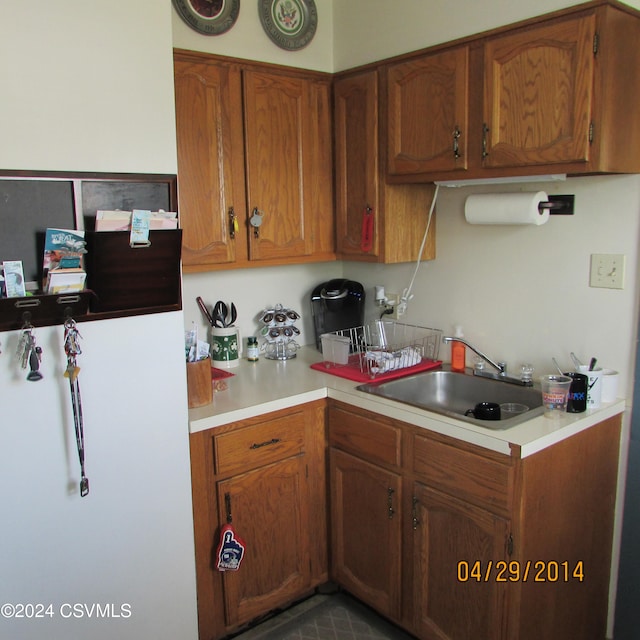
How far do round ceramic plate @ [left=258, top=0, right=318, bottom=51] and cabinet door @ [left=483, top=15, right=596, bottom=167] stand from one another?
0.87m

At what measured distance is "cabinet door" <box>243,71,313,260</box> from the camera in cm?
238

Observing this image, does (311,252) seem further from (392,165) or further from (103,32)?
(103,32)

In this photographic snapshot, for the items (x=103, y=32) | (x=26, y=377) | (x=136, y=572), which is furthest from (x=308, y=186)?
(x=136, y=572)

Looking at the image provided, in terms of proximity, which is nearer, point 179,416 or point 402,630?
point 179,416

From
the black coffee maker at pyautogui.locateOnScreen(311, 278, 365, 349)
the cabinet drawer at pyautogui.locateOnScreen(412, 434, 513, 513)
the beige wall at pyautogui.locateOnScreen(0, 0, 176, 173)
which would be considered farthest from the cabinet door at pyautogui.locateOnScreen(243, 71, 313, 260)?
the cabinet drawer at pyautogui.locateOnScreen(412, 434, 513, 513)

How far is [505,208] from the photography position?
6.97 feet

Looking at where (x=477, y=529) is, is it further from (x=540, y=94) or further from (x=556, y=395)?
(x=540, y=94)

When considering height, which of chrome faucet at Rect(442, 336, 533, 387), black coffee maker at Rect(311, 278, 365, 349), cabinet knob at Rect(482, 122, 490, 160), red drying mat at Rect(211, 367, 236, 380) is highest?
cabinet knob at Rect(482, 122, 490, 160)

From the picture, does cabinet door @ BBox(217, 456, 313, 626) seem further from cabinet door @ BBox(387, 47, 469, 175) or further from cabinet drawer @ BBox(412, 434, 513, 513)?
cabinet door @ BBox(387, 47, 469, 175)

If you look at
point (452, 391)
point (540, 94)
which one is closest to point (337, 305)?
point (452, 391)

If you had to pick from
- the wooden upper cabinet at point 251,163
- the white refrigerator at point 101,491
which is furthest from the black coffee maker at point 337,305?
the white refrigerator at point 101,491

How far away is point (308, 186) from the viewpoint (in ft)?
8.41

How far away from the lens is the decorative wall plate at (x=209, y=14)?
2.27 m

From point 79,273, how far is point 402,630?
1.64m
